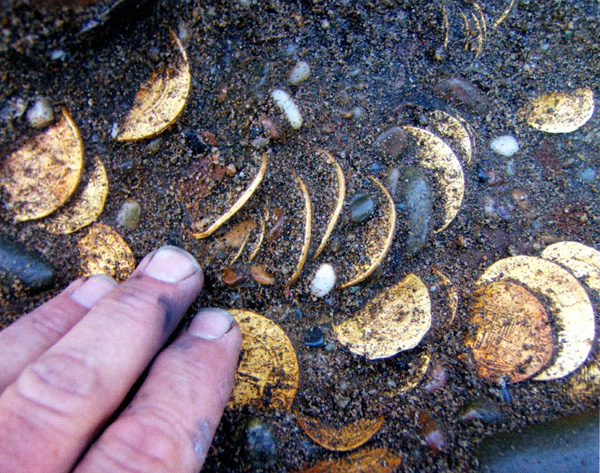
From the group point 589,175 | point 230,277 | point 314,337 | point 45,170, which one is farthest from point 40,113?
point 589,175

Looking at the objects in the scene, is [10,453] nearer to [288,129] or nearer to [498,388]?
[288,129]

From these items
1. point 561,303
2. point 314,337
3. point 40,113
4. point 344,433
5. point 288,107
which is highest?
point 40,113

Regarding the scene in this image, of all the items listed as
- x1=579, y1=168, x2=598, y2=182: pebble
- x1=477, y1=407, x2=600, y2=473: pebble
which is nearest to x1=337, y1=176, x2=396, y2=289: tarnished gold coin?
x1=477, y1=407, x2=600, y2=473: pebble

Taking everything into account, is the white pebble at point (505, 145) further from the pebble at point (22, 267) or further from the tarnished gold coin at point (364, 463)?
the pebble at point (22, 267)

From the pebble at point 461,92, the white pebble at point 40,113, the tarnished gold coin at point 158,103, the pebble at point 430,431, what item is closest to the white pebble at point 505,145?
the pebble at point 461,92

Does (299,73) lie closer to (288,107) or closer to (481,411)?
(288,107)

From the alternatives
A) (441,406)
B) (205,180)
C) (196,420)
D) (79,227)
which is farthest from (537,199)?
(79,227)
